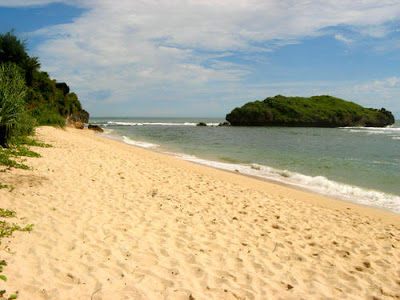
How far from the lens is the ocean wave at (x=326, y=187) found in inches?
419

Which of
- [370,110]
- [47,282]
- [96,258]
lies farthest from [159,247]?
[370,110]

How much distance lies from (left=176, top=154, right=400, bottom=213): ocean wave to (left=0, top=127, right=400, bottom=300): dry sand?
1646 millimetres

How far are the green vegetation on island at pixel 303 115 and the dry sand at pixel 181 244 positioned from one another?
75.7 meters

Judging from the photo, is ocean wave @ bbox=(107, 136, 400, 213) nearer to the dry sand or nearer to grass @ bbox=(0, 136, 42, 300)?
the dry sand

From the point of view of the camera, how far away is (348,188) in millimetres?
12312

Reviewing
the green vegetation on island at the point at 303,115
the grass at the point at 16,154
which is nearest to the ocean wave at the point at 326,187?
the grass at the point at 16,154

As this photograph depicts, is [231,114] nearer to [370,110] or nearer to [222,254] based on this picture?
[370,110]

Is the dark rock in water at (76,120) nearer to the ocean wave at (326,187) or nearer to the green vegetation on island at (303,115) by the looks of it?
the ocean wave at (326,187)

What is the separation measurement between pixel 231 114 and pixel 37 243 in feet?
274

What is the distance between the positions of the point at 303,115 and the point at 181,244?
84055 millimetres

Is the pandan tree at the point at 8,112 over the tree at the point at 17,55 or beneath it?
beneath

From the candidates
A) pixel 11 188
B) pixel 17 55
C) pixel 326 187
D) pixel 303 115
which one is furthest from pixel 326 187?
pixel 303 115

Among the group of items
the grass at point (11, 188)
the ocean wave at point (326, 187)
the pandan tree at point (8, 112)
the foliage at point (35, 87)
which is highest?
the foliage at point (35, 87)

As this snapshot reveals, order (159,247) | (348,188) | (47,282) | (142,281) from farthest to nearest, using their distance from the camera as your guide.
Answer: (348,188), (159,247), (142,281), (47,282)
